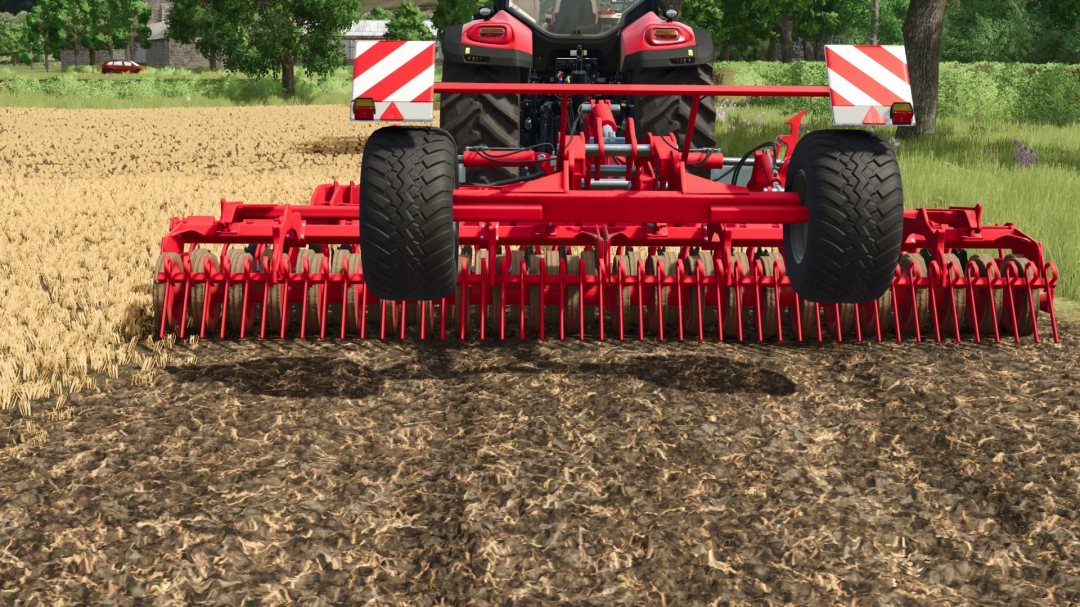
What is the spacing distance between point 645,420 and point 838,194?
3.78ft

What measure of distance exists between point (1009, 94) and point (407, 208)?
20.6 m

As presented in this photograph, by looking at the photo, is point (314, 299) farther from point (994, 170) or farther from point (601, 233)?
point (994, 170)

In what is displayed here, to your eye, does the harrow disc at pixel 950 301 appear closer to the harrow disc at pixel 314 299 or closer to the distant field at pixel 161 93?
the harrow disc at pixel 314 299

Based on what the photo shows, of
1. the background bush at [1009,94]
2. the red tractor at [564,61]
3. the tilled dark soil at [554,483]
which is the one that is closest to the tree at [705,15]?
Answer: the background bush at [1009,94]

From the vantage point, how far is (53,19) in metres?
77.0

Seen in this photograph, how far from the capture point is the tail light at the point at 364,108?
378 centimetres

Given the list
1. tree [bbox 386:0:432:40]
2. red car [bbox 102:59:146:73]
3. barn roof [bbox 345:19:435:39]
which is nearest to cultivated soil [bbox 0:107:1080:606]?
red car [bbox 102:59:146:73]

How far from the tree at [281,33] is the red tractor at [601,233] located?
27496 mm

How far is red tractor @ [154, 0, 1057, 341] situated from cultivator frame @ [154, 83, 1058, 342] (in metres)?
0.01

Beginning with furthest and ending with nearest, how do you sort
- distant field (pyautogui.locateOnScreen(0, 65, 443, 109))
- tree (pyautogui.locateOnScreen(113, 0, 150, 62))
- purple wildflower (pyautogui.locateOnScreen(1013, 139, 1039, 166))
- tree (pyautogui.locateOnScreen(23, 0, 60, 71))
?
tree (pyautogui.locateOnScreen(113, 0, 150, 62)), tree (pyautogui.locateOnScreen(23, 0, 60, 71)), distant field (pyautogui.locateOnScreen(0, 65, 443, 109)), purple wildflower (pyautogui.locateOnScreen(1013, 139, 1039, 166))

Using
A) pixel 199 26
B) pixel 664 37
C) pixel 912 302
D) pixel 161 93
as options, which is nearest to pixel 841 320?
pixel 912 302

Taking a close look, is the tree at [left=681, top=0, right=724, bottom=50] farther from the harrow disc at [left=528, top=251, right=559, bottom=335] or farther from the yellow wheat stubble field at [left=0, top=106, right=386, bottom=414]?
the harrow disc at [left=528, top=251, right=559, bottom=335]

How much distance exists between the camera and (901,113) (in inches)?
150

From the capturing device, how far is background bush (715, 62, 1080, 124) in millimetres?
19344
